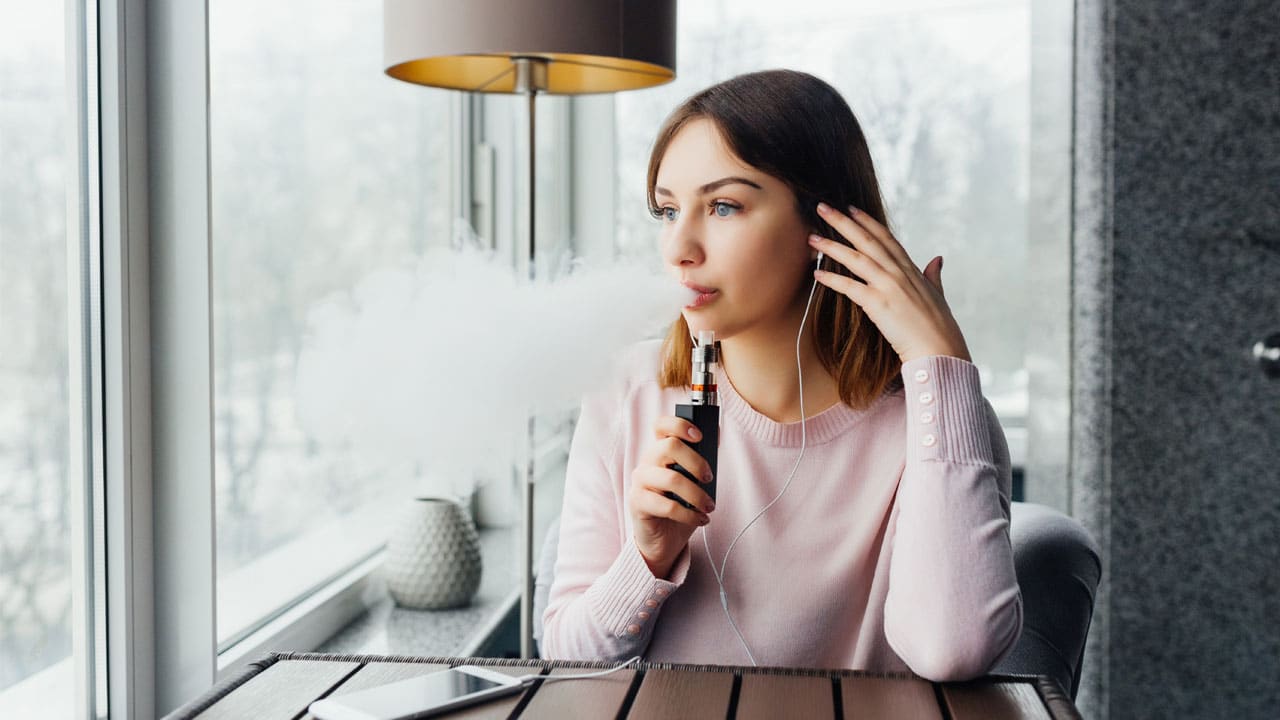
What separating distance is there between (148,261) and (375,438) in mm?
407

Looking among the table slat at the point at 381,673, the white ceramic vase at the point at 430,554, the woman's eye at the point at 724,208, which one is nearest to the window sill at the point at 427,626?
the white ceramic vase at the point at 430,554

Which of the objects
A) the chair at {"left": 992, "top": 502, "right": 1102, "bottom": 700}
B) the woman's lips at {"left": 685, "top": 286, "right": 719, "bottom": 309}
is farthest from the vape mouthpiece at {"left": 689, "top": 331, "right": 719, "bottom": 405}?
the chair at {"left": 992, "top": 502, "right": 1102, "bottom": 700}

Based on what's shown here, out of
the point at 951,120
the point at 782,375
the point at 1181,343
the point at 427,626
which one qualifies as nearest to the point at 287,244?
the point at 427,626

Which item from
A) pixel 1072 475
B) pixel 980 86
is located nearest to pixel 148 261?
pixel 1072 475

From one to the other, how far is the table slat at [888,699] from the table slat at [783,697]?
18 millimetres

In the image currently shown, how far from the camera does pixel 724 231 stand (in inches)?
47.0

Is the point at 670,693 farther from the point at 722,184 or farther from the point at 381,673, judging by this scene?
the point at 722,184

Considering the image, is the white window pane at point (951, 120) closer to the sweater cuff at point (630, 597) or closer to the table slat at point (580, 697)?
the sweater cuff at point (630, 597)

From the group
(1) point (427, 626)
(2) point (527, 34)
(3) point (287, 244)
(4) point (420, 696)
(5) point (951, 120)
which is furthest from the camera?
(5) point (951, 120)

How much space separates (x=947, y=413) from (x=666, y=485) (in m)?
0.32

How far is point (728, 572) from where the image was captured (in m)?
1.22

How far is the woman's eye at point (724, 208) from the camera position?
1194mm

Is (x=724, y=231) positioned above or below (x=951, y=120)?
below

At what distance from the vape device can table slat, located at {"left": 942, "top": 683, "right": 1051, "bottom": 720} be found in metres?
→ 0.32
